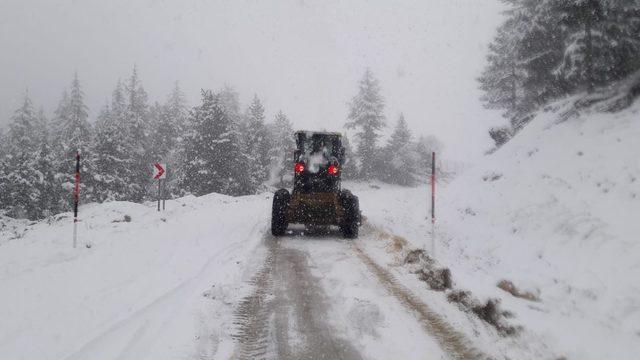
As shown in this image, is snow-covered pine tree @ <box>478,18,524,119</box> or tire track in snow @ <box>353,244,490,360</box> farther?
snow-covered pine tree @ <box>478,18,524,119</box>

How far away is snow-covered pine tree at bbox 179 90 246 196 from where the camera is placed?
38.8 metres

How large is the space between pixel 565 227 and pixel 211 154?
33772mm

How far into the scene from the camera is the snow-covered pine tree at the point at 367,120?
177 feet

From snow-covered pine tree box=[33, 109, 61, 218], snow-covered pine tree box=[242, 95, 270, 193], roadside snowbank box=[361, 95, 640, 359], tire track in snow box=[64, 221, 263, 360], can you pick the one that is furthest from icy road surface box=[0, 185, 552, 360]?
snow-covered pine tree box=[242, 95, 270, 193]

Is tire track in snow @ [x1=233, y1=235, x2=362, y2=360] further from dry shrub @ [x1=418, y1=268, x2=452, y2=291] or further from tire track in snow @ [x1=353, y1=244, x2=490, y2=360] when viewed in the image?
dry shrub @ [x1=418, y1=268, x2=452, y2=291]

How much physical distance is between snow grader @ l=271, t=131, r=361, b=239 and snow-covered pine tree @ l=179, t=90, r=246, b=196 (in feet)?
89.9

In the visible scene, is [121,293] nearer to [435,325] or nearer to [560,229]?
[435,325]

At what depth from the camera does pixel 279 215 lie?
1151cm

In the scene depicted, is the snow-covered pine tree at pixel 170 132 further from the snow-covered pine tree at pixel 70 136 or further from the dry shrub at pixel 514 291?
the dry shrub at pixel 514 291

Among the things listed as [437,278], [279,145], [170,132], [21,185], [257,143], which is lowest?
[437,278]

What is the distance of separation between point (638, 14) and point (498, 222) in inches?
354

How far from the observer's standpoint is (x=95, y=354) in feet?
13.0

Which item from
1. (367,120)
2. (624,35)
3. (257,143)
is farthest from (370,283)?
(367,120)

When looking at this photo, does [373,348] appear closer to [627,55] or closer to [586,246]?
[586,246]
